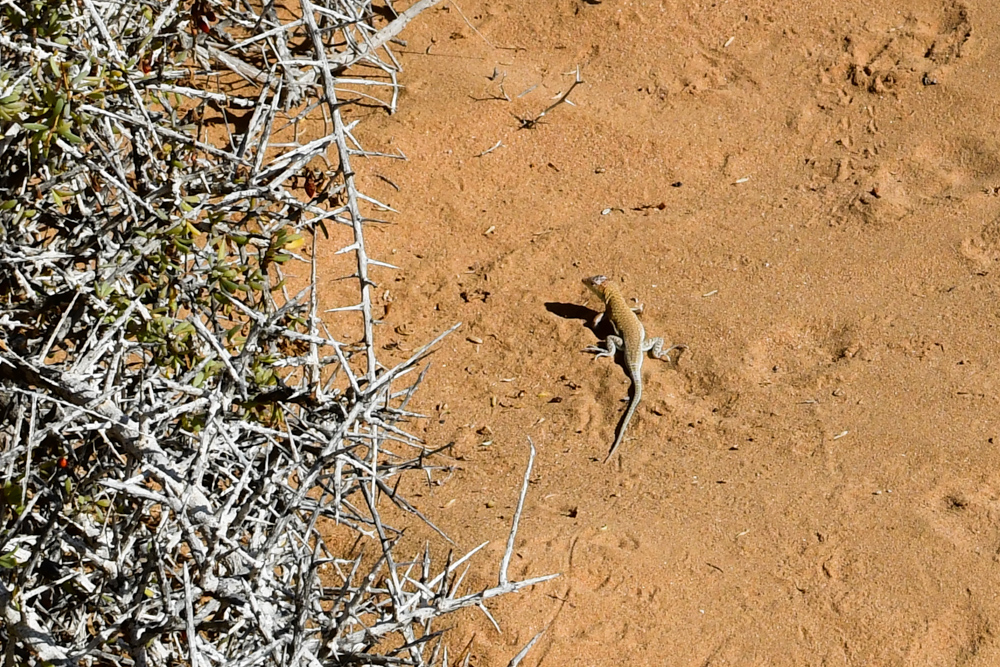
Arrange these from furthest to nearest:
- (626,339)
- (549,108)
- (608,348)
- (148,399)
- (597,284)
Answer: (549,108) < (597,284) < (608,348) < (626,339) < (148,399)

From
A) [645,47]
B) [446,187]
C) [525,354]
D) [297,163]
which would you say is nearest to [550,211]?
[446,187]

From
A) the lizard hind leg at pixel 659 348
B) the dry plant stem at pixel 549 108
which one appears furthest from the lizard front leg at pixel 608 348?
the dry plant stem at pixel 549 108

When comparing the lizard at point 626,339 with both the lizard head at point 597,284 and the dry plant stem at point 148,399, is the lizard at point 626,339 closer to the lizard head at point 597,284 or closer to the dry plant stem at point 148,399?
the lizard head at point 597,284

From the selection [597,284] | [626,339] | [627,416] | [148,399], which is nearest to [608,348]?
[626,339]

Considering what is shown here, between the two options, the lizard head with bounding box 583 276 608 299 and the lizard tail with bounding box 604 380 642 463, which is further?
the lizard head with bounding box 583 276 608 299

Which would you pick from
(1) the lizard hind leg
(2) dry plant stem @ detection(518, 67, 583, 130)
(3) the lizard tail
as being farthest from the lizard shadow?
(2) dry plant stem @ detection(518, 67, 583, 130)

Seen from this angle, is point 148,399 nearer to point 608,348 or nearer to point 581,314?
point 608,348

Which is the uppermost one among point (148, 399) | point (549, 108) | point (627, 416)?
point (148, 399)

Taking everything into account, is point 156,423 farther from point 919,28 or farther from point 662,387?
point 919,28

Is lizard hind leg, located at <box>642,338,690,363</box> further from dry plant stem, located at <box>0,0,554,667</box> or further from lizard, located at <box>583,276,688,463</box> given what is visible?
dry plant stem, located at <box>0,0,554,667</box>
